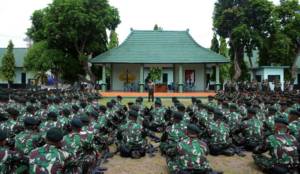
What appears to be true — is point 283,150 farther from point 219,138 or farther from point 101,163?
point 101,163

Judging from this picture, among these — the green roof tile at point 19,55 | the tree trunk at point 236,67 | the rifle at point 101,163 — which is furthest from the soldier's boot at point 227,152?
the green roof tile at point 19,55

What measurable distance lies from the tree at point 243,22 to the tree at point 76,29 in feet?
35.1

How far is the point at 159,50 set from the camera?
113ft

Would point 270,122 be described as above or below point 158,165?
above

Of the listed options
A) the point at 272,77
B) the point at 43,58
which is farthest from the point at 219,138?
the point at 272,77

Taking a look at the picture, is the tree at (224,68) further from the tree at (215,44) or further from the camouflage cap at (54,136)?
the camouflage cap at (54,136)

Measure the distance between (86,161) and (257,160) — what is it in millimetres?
3946

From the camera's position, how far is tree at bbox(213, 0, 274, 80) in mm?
34031

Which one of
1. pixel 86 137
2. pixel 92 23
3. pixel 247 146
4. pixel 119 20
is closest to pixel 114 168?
pixel 86 137

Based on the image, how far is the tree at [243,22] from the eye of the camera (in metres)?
34.0

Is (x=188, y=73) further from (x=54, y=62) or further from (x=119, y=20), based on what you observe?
(x=54, y=62)

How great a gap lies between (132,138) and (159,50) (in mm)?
25987

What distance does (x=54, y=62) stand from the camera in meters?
32.2

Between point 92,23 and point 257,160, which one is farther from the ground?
point 92,23
